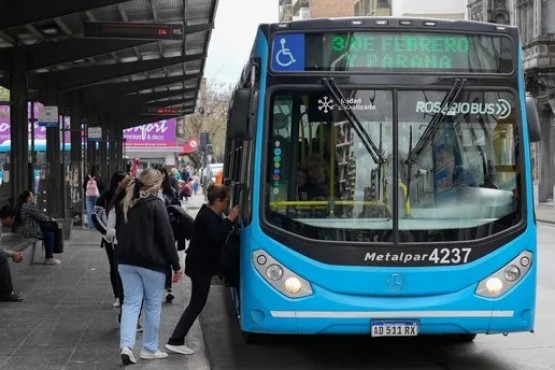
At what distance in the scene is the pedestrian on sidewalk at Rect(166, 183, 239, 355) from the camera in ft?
25.2

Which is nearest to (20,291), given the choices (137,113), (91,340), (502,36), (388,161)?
(91,340)

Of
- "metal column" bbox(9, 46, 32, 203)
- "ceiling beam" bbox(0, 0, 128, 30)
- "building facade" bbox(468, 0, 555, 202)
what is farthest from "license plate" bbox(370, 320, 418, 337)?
"building facade" bbox(468, 0, 555, 202)

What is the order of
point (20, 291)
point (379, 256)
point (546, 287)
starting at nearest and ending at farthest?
point (379, 256)
point (20, 291)
point (546, 287)

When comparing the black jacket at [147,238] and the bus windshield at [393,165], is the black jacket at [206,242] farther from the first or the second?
the bus windshield at [393,165]

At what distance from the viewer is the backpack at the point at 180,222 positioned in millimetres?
9305

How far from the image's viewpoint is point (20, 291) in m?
11.7

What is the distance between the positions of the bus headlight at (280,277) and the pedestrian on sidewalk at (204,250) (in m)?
0.79

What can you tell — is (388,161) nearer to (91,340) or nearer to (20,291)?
(91,340)

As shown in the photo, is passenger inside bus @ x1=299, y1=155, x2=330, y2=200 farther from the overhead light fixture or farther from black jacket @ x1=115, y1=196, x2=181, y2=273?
the overhead light fixture

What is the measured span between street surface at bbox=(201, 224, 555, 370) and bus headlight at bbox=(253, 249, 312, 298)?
128 cm

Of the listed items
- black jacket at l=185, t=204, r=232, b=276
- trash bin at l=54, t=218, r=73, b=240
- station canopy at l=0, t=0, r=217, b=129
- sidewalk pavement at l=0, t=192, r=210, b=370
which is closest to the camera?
sidewalk pavement at l=0, t=192, r=210, b=370

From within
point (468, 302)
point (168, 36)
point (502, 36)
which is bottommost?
point (468, 302)

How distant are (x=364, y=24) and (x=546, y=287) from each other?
23.7ft

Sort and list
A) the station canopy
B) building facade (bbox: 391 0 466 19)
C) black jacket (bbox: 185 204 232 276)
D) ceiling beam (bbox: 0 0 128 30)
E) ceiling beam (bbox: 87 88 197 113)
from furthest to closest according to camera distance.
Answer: building facade (bbox: 391 0 466 19) → ceiling beam (bbox: 87 88 197 113) → the station canopy → ceiling beam (bbox: 0 0 128 30) → black jacket (bbox: 185 204 232 276)
